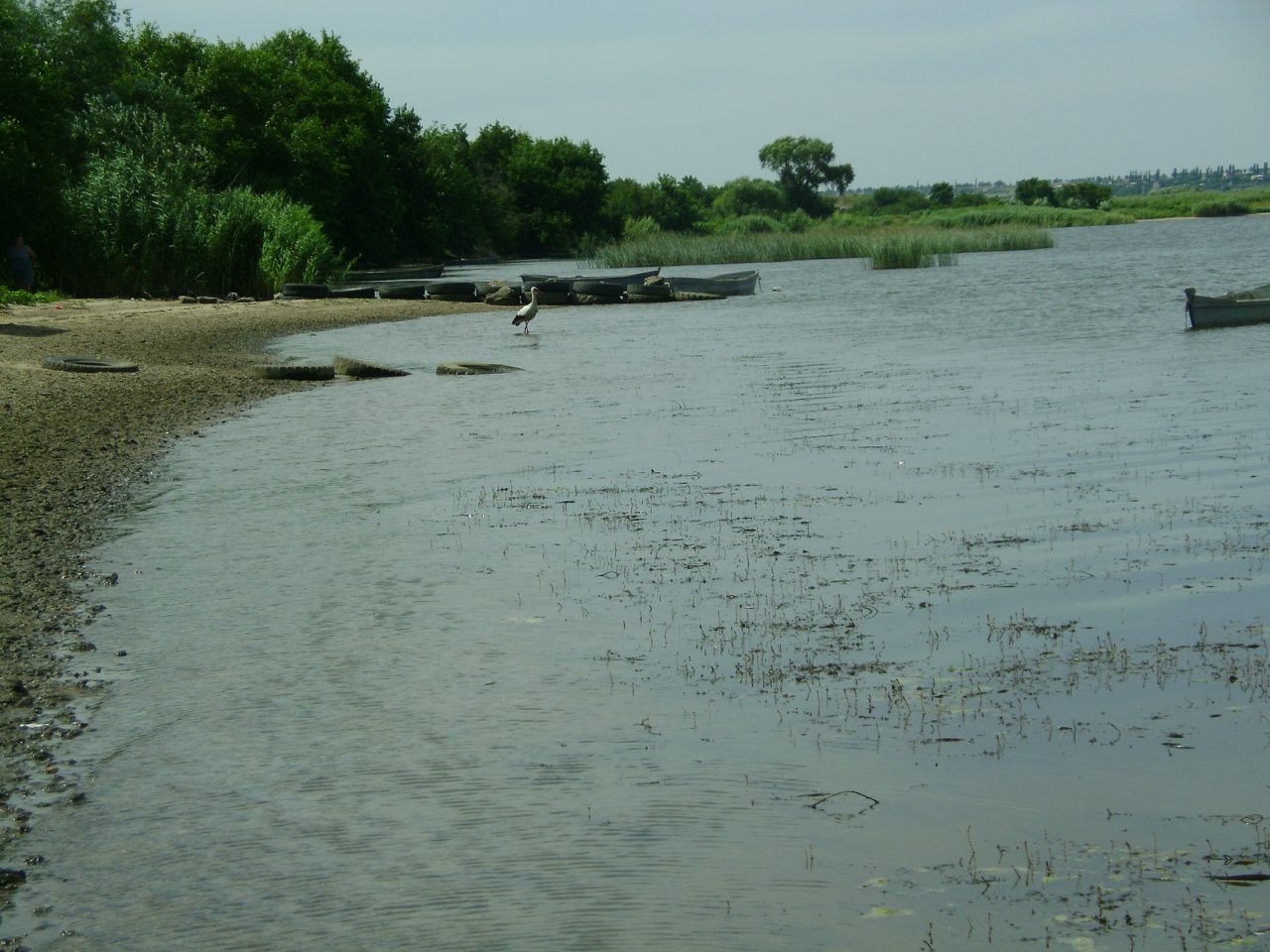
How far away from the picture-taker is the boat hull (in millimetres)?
27719

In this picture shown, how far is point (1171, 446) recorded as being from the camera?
1352 centimetres

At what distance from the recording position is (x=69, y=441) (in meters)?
14.3

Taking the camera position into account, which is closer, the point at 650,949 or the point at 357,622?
the point at 650,949

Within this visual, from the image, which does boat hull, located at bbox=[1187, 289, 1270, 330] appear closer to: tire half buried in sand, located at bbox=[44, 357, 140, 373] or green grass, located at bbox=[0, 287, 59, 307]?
tire half buried in sand, located at bbox=[44, 357, 140, 373]

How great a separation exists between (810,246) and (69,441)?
2319 inches

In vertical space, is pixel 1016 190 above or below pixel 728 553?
above

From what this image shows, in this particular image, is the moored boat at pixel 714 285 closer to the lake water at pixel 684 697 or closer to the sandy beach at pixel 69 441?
the sandy beach at pixel 69 441

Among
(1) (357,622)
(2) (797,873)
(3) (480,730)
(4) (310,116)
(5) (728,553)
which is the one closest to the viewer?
(2) (797,873)

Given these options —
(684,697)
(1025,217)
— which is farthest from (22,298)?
(1025,217)

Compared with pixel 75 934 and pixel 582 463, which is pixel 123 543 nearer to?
pixel 582 463

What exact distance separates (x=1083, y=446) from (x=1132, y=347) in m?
12.5

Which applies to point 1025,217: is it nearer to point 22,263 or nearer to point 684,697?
point 22,263

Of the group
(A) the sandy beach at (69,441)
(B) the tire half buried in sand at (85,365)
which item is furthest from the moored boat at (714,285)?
(B) the tire half buried in sand at (85,365)

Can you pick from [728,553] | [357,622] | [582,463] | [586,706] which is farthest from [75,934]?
[582,463]
